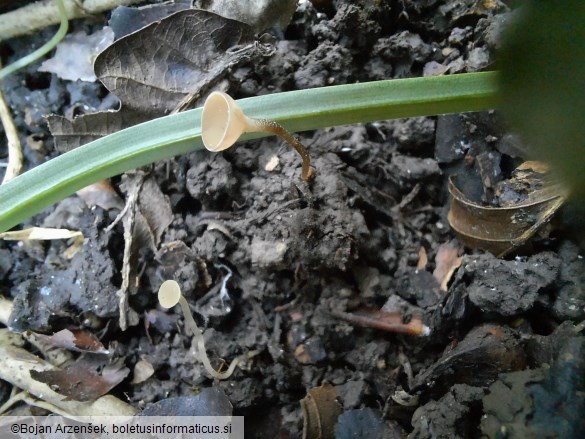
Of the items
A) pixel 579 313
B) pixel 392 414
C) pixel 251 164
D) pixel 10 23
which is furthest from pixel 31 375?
pixel 579 313

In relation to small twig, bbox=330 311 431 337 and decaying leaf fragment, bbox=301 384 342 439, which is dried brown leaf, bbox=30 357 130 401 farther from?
small twig, bbox=330 311 431 337

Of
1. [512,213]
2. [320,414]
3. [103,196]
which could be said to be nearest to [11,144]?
[103,196]

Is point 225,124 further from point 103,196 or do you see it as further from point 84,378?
point 84,378

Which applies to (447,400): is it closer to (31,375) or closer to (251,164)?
(251,164)

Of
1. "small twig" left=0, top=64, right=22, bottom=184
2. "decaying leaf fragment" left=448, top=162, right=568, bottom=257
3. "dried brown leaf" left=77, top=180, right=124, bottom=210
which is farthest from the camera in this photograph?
"small twig" left=0, top=64, right=22, bottom=184

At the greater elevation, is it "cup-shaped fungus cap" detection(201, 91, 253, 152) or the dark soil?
"cup-shaped fungus cap" detection(201, 91, 253, 152)

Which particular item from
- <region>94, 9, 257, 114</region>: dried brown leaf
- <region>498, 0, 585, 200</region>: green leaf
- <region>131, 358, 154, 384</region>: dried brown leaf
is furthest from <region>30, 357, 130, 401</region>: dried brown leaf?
<region>498, 0, 585, 200</region>: green leaf
